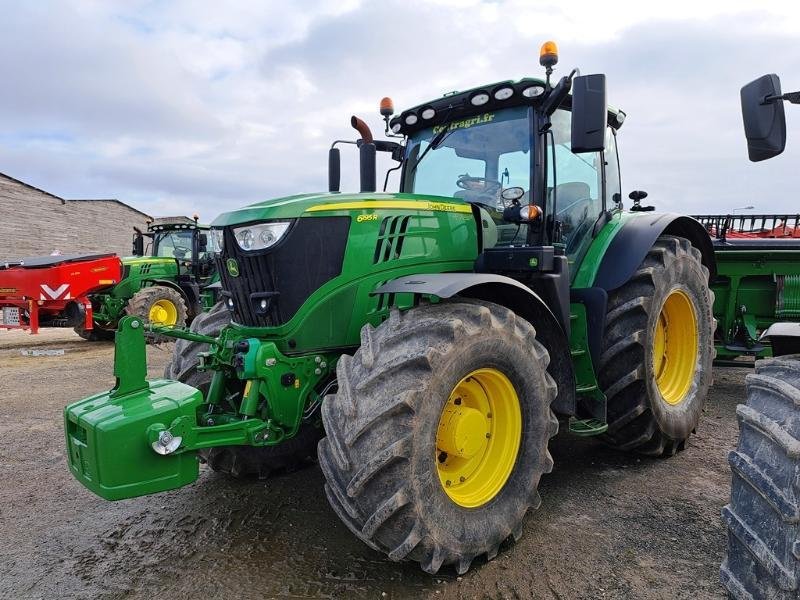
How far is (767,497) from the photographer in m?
1.67

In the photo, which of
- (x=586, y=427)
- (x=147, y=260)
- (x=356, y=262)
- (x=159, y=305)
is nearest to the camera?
(x=356, y=262)

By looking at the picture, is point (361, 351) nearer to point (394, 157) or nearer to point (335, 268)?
point (335, 268)

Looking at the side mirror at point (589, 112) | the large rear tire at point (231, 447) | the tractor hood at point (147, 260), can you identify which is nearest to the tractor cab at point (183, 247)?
the tractor hood at point (147, 260)

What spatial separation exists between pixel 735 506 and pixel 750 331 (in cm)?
449

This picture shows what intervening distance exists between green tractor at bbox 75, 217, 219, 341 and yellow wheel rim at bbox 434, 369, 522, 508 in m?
7.52

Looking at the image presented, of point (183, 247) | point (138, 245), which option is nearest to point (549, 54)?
point (183, 247)

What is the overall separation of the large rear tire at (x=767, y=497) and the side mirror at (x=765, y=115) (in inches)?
35.5

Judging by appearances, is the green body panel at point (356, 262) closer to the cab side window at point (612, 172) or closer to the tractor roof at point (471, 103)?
the tractor roof at point (471, 103)

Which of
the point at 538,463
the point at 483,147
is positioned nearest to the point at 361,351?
the point at 538,463

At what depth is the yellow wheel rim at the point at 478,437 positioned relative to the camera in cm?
263

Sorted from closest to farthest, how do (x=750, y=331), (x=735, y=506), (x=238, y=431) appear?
(x=735, y=506) < (x=238, y=431) < (x=750, y=331)

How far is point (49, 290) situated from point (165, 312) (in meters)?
1.87

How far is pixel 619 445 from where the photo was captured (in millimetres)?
3840

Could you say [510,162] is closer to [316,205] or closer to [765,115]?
[316,205]
